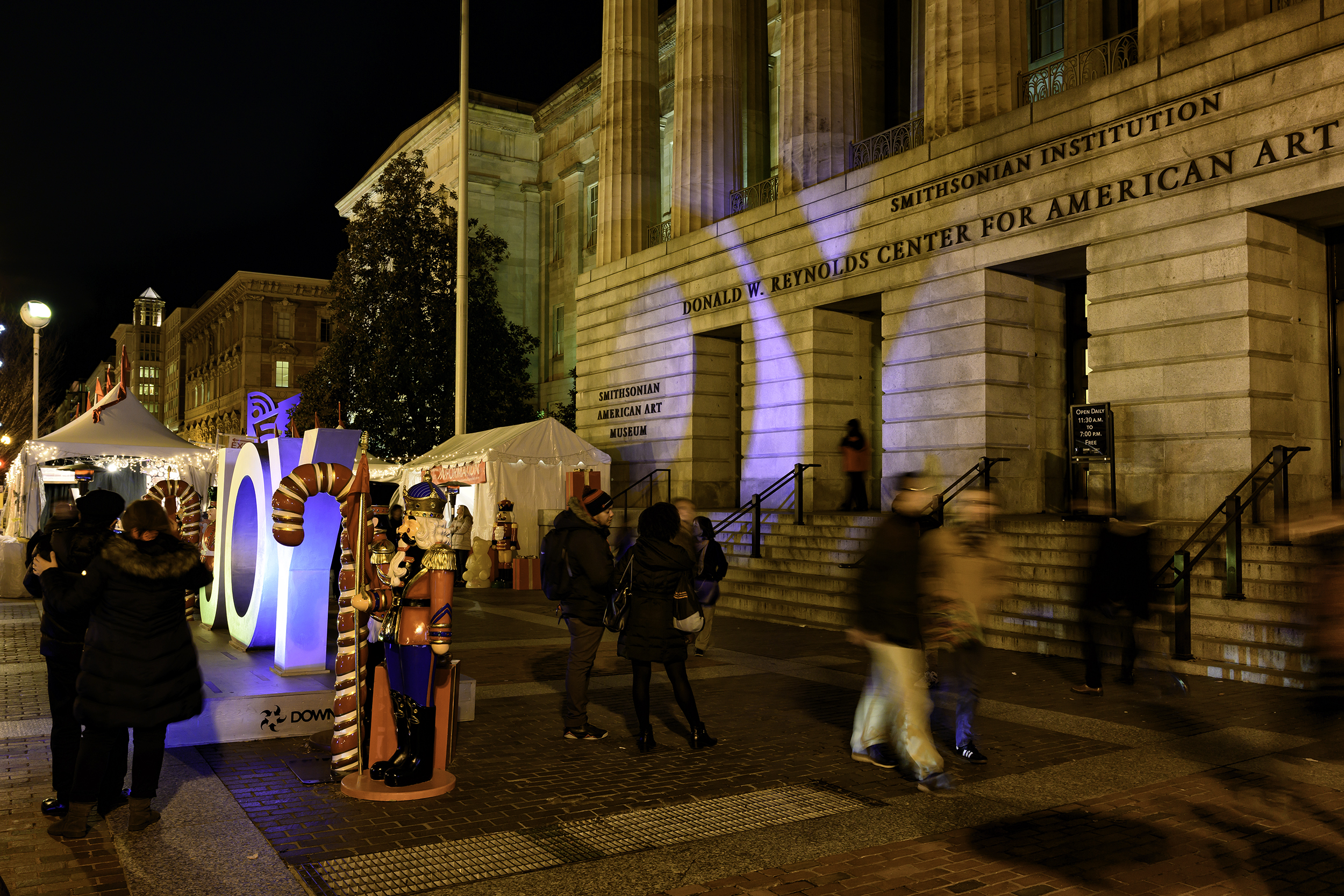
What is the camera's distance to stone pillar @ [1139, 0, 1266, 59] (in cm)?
1318

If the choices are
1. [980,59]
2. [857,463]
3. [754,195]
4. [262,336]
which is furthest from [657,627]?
[262,336]

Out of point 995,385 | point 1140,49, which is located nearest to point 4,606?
point 995,385

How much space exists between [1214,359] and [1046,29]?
35.4ft

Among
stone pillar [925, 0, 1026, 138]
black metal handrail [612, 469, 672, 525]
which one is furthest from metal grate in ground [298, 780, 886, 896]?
black metal handrail [612, 469, 672, 525]

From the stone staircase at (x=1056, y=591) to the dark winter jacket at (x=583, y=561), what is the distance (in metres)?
1.86

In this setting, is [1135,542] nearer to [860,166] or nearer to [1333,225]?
[1333,225]

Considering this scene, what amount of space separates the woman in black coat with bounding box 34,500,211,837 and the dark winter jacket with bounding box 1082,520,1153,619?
7.10m

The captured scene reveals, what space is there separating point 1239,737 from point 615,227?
68.5 feet

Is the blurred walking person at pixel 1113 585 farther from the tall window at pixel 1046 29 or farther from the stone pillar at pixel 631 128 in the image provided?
the stone pillar at pixel 631 128

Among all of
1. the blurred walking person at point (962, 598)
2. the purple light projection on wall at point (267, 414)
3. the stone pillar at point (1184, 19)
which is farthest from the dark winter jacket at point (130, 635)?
the stone pillar at point (1184, 19)

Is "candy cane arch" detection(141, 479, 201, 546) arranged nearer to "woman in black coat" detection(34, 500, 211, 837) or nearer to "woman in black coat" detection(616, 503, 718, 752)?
"woman in black coat" detection(34, 500, 211, 837)

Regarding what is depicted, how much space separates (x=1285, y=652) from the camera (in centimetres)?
952

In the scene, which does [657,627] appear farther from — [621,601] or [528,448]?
[528,448]

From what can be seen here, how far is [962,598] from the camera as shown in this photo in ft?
21.8
